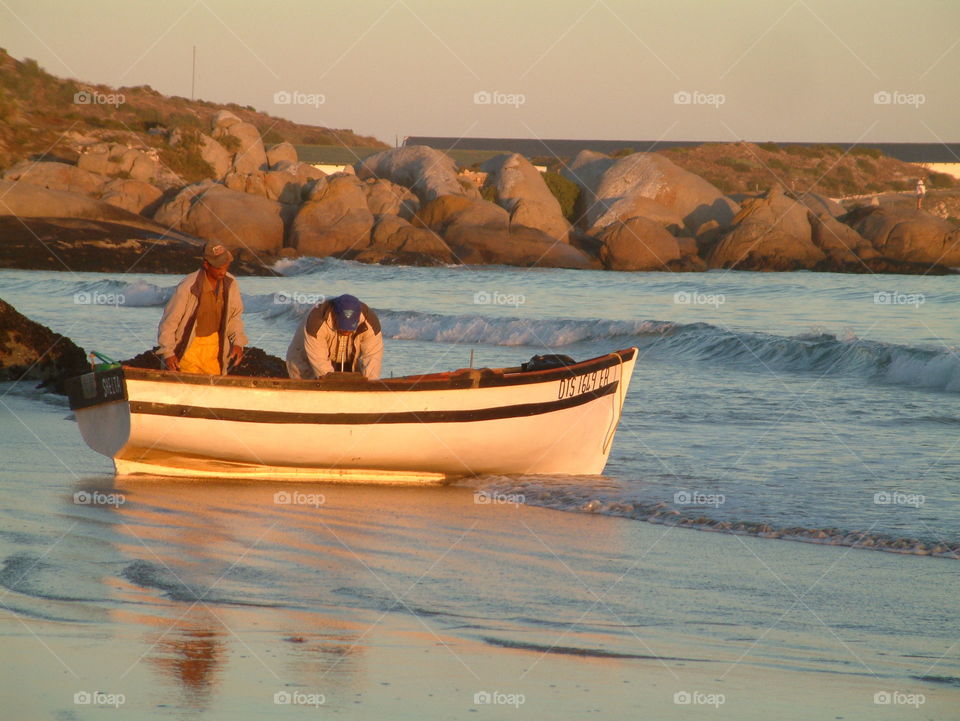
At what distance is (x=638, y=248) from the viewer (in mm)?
43688

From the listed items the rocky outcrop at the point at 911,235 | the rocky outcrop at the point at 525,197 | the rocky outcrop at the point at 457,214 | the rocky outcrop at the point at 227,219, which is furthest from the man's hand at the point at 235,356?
the rocky outcrop at the point at 911,235

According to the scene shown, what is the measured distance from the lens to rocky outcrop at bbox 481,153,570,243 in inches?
1836

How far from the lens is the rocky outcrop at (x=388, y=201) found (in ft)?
152

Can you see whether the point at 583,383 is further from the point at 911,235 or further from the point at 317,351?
the point at 911,235

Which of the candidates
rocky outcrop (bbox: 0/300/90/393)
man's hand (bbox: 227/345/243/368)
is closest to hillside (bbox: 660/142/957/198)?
rocky outcrop (bbox: 0/300/90/393)

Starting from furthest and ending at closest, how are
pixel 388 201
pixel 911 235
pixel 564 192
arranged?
pixel 564 192
pixel 388 201
pixel 911 235

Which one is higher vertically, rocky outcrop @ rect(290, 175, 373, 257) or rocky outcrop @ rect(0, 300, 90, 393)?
rocky outcrop @ rect(290, 175, 373, 257)

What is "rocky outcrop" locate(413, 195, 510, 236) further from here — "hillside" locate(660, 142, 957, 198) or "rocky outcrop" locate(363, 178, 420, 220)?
"hillside" locate(660, 142, 957, 198)

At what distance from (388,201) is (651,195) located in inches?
406

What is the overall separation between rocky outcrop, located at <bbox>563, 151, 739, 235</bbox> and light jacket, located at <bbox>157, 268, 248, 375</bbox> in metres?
38.1

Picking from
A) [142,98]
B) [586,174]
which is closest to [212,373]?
[586,174]

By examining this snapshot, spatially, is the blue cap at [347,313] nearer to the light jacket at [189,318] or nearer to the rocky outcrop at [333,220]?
the light jacket at [189,318]

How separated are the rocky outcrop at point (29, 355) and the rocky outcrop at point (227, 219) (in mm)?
27264

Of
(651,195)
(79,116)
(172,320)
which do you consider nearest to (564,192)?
(651,195)
